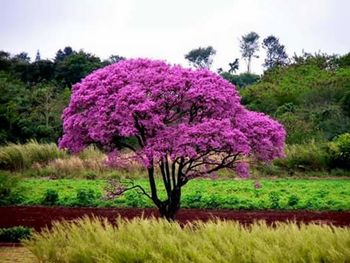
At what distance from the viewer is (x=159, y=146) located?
9.56 m

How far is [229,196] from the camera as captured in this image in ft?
59.3

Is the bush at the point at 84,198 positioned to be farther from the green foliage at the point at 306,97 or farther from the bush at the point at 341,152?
the green foliage at the point at 306,97

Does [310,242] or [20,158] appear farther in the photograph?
[20,158]

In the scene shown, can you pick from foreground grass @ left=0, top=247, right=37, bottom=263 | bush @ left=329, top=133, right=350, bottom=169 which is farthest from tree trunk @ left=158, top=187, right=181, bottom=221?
bush @ left=329, top=133, right=350, bottom=169

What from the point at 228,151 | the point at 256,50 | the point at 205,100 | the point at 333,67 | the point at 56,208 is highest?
the point at 256,50

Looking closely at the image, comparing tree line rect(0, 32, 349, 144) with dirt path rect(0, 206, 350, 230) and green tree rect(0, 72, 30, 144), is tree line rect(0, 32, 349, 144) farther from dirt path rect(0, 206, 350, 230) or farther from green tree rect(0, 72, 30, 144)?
dirt path rect(0, 206, 350, 230)

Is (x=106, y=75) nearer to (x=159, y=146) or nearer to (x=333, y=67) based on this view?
(x=159, y=146)

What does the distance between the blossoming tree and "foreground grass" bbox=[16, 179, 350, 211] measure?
Answer: 13.1 feet

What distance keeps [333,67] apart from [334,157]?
3008 centimetres

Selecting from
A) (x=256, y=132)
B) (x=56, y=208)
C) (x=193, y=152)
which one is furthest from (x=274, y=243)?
(x=56, y=208)

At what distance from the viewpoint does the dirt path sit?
42.9 ft

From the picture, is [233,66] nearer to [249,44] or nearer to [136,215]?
[249,44]

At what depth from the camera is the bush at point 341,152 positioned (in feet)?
89.9

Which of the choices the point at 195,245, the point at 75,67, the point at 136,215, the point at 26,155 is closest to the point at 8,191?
the point at 136,215
